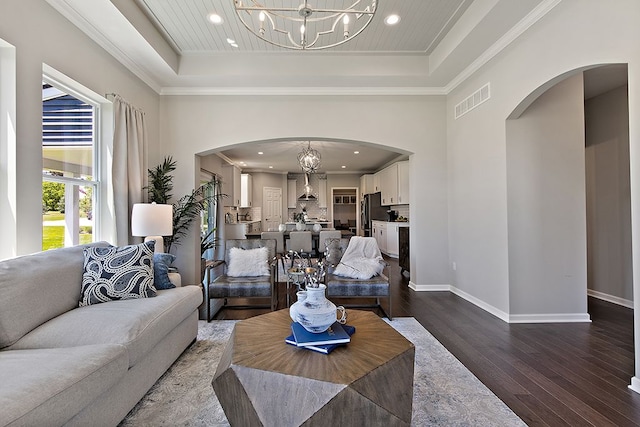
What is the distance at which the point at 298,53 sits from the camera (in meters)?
4.16

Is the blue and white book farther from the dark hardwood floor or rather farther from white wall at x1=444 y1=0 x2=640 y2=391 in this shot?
white wall at x1=444 y1=0 x2=640 y2=391

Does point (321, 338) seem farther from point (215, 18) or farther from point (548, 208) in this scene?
point (215, 18)

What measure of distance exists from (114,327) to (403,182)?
707cm

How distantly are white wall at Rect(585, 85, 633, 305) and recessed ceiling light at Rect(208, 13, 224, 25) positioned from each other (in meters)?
5.05

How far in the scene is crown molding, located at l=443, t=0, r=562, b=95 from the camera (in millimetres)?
2791

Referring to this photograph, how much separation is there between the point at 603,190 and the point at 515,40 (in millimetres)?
2578

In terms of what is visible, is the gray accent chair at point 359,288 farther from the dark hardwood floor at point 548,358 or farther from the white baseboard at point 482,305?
the white baseboard at point 482,305

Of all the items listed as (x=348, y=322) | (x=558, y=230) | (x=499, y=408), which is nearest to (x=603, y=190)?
(x=558, y=230)

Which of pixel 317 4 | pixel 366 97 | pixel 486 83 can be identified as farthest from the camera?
pixel 366 97

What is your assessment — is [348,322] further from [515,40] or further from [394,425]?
[515,40]

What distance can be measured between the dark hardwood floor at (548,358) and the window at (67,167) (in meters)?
1.77

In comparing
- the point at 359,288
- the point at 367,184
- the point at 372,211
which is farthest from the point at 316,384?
the point at 367,184

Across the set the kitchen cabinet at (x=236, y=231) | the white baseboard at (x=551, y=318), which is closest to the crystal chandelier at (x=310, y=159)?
the kitchen cabinet at (x=236, y=231)

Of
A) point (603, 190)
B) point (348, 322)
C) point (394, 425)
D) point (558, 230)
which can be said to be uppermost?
point (603, 190)
